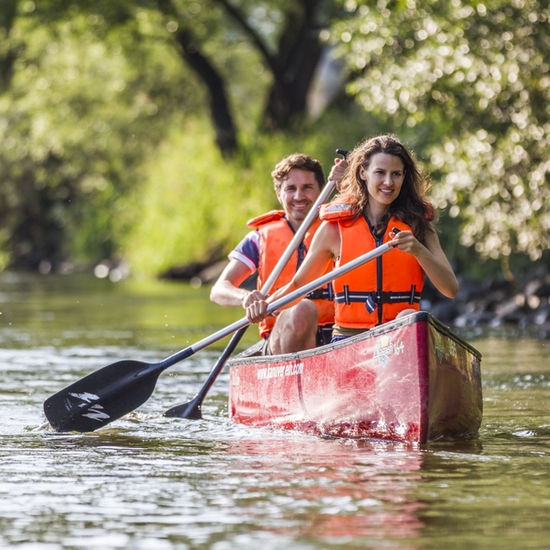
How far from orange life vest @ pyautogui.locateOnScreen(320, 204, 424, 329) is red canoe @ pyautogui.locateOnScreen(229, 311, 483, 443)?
0.76 feet

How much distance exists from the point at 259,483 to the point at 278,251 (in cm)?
214

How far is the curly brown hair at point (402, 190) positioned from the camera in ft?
18.6

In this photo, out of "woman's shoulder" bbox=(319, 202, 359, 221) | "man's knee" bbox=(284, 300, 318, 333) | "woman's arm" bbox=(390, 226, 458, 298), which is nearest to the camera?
"woman's arm" bbox=(390, 226, 458, 298)

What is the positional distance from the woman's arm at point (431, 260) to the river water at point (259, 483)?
67cm

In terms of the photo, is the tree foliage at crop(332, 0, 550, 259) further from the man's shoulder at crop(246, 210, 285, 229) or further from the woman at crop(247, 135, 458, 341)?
the woman at crop(247, 135, 458, 341)

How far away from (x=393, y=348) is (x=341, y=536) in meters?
1.62

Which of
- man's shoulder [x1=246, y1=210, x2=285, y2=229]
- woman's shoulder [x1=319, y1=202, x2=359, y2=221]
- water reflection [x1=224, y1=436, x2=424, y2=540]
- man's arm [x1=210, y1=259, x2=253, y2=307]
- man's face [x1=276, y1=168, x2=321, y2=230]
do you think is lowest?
water reflection [x1=224, y1=436, x2=424, y2=540]

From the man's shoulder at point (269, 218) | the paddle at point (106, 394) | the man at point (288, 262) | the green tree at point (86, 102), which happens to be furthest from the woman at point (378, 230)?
the green tree at point (86, 102)

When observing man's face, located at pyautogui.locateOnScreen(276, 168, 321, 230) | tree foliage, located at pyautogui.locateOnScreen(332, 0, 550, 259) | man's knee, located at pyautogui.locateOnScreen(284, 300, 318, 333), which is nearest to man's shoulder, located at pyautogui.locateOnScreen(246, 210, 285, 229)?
man's face, located at pyautogui.locateOnScreen(276, 168, 321, 230)

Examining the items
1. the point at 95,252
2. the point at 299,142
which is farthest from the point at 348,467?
the point at 95,252

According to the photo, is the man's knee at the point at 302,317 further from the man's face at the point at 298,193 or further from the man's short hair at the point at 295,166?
the man's short hair at the point at 295,166

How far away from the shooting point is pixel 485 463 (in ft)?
16.8

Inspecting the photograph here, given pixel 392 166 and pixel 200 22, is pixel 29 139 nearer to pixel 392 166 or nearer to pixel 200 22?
pixel 200 22

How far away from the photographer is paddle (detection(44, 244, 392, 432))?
6383 mm
